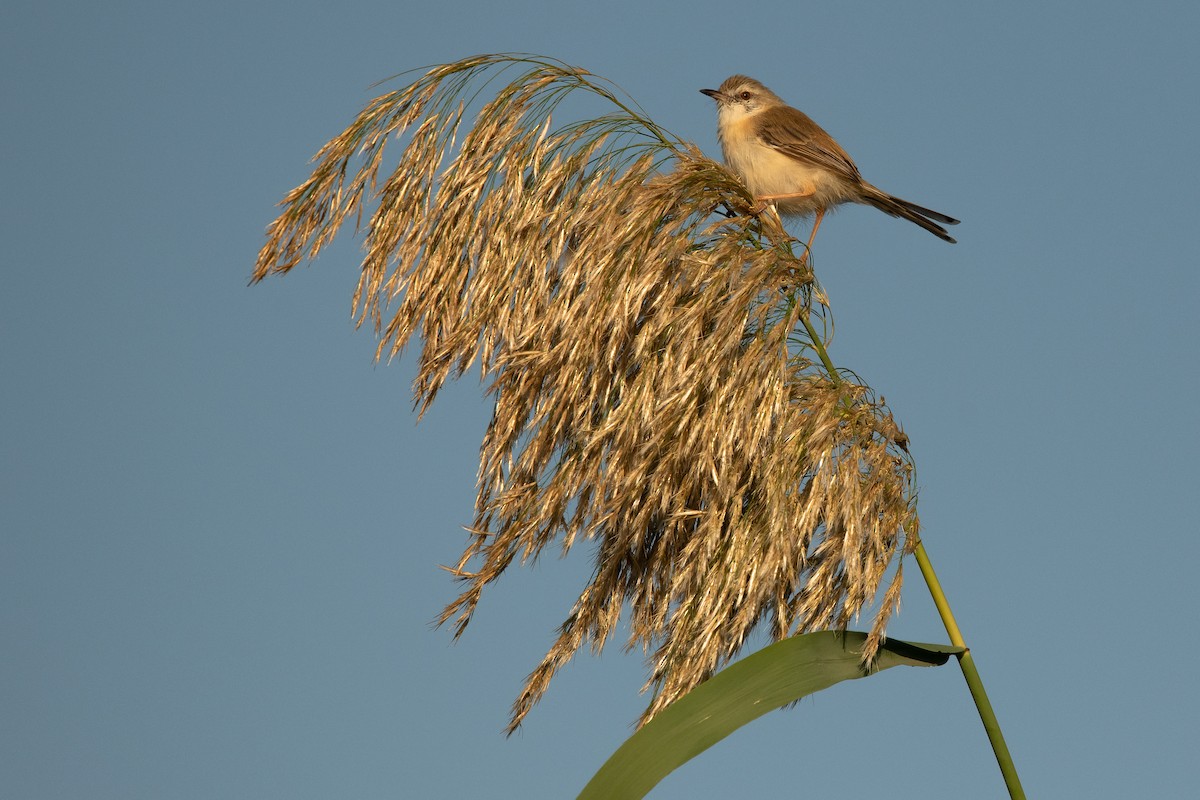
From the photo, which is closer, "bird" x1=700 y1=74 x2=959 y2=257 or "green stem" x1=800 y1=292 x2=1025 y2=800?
"green stem" x1=800 y1=292 x2=1025 y2=800

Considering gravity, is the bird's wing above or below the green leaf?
above

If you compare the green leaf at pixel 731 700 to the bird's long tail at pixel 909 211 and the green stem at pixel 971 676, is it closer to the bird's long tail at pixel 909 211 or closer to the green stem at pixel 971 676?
the green stem at pixel 971 676

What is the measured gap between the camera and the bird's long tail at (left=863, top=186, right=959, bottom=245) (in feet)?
12.4

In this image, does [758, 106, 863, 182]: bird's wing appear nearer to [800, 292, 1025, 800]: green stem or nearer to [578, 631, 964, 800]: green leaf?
[800, 292, 1025, 800]: green stem

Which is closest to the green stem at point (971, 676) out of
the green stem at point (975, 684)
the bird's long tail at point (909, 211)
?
the green stem at point (975, 684)

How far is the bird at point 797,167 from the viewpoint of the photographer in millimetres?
4113

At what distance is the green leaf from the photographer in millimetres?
1847

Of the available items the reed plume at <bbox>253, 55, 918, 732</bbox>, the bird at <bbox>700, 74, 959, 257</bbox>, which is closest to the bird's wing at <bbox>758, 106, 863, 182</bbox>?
the bird at <bbox>700, 74, 959, 257</bbox>

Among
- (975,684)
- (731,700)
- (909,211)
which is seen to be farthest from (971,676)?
(909,211)

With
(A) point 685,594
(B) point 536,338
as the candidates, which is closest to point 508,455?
(B) point 536,338

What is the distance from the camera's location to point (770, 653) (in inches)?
77.9

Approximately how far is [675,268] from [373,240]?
2.35 feet

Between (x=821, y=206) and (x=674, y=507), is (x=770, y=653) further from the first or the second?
(x=821, y=206)

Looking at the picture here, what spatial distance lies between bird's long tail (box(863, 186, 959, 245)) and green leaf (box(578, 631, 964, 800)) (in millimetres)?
2022
